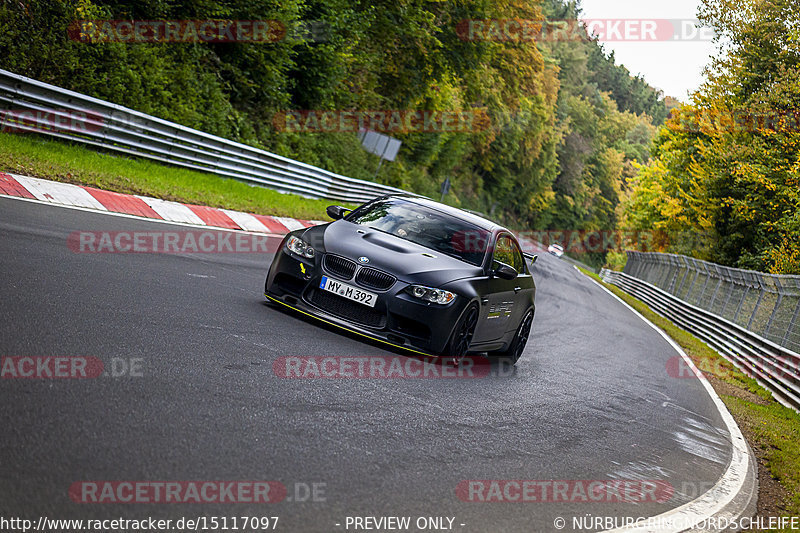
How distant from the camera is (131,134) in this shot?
17.5m

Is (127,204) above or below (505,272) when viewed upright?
below

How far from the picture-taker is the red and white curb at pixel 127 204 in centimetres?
1162

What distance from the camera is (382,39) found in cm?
3628

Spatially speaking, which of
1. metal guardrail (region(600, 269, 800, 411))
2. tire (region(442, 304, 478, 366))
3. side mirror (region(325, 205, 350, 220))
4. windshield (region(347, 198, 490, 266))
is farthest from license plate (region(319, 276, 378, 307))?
metal guardrail (region(600, 269, 800, 411))

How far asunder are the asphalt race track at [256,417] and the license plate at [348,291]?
0.43 metres

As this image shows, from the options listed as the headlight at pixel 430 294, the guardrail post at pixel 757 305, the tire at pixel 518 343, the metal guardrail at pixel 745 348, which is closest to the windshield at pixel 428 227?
the headlight at pixel 430 294

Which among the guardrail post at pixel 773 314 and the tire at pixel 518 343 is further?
the guardrail post at pixel 773 314

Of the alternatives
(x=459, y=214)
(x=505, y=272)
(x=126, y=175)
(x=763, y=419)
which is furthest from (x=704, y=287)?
(x=505, y=272)

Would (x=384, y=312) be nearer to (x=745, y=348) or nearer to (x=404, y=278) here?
(x=404, y=278)

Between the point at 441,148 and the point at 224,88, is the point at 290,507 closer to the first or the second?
the point at 224,88

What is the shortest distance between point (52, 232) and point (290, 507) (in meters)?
6.34

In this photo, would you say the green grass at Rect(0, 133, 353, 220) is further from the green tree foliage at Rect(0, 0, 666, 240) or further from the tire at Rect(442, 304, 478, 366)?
the tire at Rect(442, 304, 478, 366)

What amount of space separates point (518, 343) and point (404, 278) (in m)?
2.93

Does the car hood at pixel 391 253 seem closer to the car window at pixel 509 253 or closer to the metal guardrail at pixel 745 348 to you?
the car window at pixel 509 253
